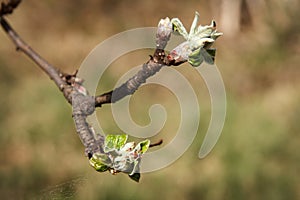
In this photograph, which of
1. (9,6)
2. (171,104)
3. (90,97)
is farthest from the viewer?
(171,104)

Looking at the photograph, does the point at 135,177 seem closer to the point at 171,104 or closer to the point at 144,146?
the point at 144,146

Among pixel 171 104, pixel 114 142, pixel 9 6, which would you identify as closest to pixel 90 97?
pixel 114 142

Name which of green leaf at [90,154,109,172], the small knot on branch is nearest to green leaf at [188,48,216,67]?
green leaf at [90,154,109,172]

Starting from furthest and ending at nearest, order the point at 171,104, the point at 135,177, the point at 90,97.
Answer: the point at 171,104 < the point at 90,97 < the point at 135,177

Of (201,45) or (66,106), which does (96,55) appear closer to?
(66,106)

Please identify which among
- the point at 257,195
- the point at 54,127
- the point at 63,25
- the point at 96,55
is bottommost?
the point at 257,195

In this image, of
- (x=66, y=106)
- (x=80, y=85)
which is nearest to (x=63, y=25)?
(x=66, y=106)
